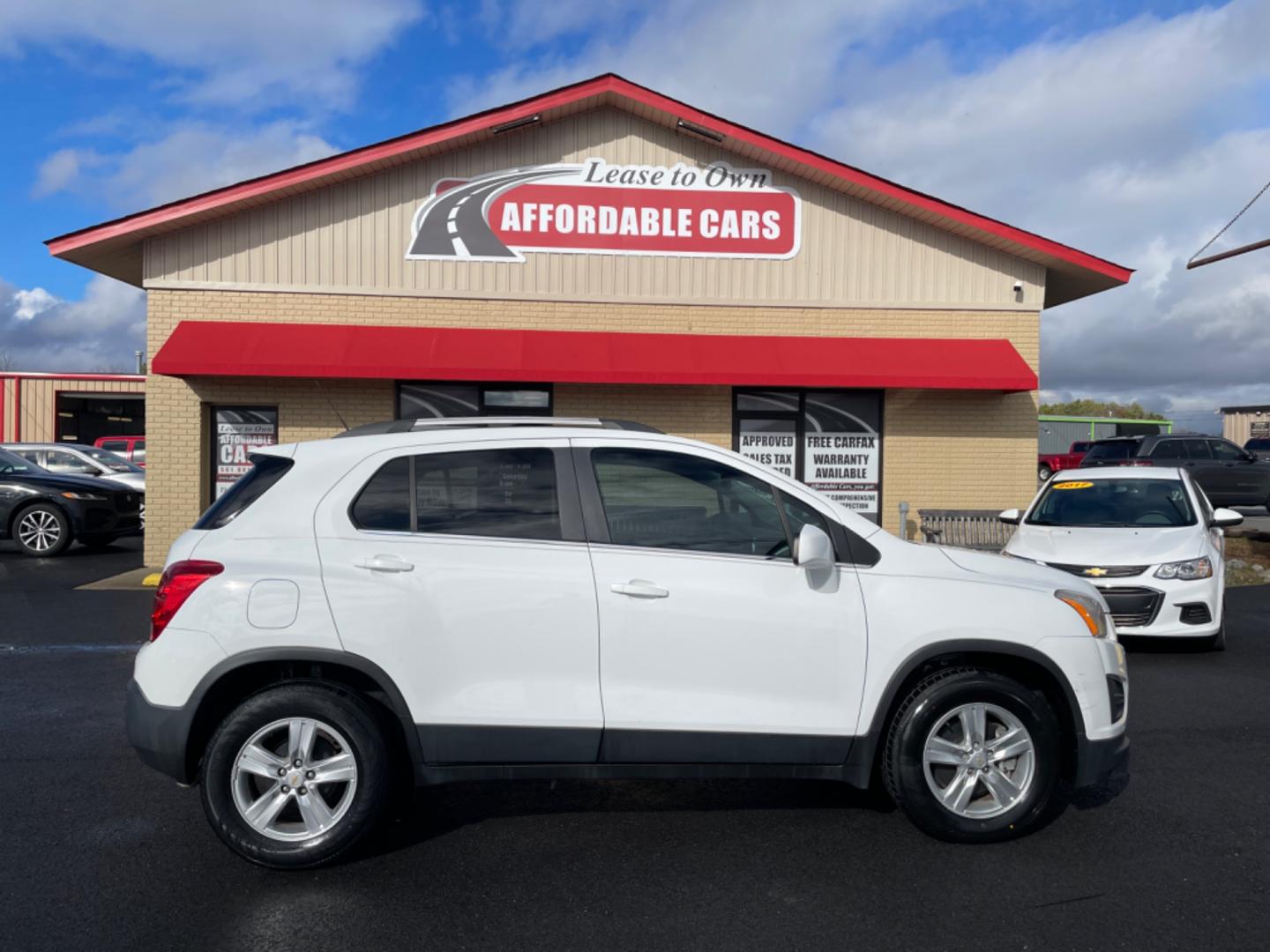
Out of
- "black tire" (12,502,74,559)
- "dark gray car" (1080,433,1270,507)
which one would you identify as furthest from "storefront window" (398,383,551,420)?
"dark gray car" (1080,433,1270,507)

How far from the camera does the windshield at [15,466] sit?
48.3 ft

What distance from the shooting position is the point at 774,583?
4148mm

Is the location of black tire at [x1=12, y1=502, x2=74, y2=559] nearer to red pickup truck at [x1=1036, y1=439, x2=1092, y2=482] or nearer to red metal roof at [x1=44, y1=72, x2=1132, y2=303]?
red metal roof at [x1=44, y1=72, x2=1132, y2=303]

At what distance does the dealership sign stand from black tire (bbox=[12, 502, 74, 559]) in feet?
21.7

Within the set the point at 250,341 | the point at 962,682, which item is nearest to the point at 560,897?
the point at 962,682

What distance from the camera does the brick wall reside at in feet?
43.1

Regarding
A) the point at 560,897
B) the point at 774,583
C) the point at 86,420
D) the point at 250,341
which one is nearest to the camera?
the point at 560,897

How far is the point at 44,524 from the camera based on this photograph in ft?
48.1

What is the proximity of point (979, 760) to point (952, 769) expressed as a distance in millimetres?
119

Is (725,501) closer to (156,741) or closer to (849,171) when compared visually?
(156,741)

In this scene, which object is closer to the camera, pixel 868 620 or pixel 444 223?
pixel 868 620

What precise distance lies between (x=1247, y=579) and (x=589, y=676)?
1200 cm

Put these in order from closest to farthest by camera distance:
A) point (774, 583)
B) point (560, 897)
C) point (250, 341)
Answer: point (560, 897)
point (774, 583)
point (250, 341)

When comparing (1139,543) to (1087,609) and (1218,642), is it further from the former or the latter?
(1087,609)
